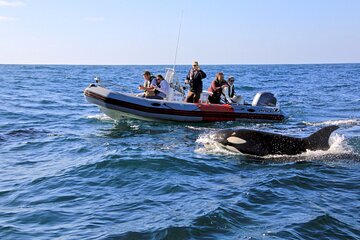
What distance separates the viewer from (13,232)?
20.0 ft

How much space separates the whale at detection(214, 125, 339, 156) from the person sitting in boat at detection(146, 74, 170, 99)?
262 inches

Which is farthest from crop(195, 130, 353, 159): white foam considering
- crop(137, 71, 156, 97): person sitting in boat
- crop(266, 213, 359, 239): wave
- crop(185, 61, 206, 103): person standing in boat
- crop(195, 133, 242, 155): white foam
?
crop(137, 71, 156, 97): person sitting in boat

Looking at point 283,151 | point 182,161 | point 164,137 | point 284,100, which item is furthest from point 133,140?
point 284,100

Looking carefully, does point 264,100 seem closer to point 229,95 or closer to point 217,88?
point 229,95

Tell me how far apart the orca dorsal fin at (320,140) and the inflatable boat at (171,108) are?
6462 mm

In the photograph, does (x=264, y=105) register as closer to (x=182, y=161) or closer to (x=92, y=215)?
(x=182, y=161)

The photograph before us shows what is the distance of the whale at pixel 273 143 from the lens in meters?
10.2

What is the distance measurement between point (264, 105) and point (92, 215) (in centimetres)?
1232

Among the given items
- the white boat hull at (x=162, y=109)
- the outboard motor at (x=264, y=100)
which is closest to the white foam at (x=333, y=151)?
the white boat hull at (x=162, y=109)

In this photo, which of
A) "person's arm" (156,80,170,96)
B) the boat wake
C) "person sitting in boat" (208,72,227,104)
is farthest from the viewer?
the boat wake

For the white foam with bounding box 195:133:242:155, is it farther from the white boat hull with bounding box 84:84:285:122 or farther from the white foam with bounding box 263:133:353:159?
the white boat hull with bounding box 84:84:285:122

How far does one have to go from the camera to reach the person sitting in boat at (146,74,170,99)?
16625mm

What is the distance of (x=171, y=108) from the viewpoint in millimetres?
16047

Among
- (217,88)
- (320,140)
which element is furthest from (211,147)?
(217,88)
